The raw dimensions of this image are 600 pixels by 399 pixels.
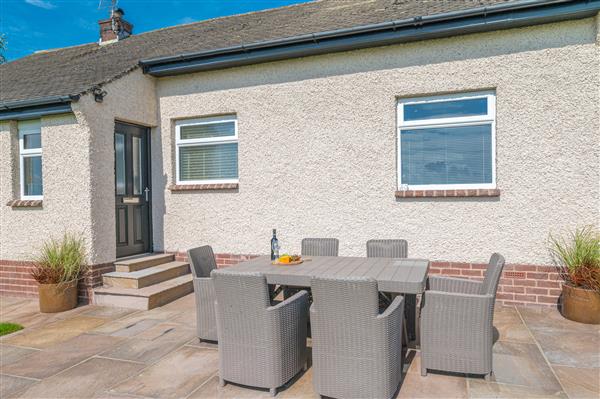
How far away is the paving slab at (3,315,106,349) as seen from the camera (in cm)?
451

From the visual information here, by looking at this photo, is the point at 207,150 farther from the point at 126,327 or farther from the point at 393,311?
the point at 393,311

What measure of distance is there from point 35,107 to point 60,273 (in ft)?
9.15

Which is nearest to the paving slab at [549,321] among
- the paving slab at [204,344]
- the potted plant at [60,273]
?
the paving slab at [204,344]

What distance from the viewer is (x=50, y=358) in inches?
158

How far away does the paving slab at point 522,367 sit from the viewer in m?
3.23

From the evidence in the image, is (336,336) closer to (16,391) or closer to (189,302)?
(16,391)

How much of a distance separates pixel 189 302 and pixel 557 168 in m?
5.80

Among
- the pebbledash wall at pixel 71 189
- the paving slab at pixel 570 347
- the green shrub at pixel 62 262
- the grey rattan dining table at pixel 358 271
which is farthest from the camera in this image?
the pebbledash wall at pixel 71 189

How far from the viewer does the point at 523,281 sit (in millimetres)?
5504

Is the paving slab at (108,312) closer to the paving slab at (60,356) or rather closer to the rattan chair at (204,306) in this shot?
the paving slab at (60,356)

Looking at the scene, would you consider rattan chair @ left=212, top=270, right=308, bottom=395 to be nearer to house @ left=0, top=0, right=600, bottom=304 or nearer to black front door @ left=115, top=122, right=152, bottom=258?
house @ left=0, top=0, right=600, bottom=304

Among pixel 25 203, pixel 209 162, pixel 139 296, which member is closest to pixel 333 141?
pixel 209 162

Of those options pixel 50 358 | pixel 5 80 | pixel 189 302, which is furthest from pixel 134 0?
pixel 50 358

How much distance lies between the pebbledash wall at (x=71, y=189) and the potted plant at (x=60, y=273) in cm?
17
